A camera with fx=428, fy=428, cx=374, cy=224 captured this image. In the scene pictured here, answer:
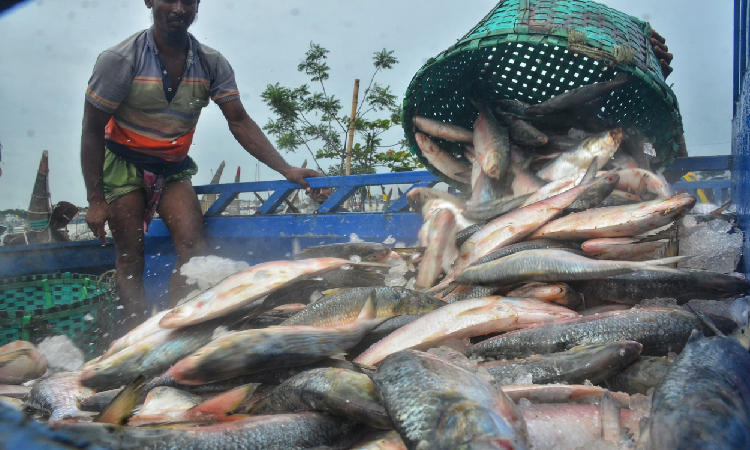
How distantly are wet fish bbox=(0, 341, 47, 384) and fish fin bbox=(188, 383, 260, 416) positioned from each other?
55.5 inches

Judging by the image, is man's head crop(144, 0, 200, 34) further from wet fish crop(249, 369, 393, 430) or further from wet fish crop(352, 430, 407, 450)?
wet fish crop(352, 430, 407, 450)

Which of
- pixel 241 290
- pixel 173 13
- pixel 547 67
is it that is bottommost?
pixel 241 290

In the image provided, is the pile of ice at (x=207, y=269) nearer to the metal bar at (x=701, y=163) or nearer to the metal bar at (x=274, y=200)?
the metal bar at (x=274, y=200)

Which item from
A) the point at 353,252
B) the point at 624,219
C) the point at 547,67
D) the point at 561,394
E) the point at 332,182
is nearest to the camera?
the point at 561,394

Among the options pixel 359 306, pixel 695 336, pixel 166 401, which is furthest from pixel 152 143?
pixel 695 336

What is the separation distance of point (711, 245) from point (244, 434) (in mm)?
2345

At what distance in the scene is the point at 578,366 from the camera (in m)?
1.29

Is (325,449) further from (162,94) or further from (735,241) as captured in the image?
(162,94)

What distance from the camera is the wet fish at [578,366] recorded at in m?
1.27

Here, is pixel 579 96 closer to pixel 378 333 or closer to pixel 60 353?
pixel 378 333

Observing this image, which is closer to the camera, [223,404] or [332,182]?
[223,404]

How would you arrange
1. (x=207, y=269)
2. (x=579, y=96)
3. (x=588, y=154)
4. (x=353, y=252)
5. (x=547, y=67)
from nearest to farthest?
1. (x=353, y=252)
2. (x=588, y=154)
3. (x=579, y=96)
4. (x=547, y=67)
5. (x=207, y=269)

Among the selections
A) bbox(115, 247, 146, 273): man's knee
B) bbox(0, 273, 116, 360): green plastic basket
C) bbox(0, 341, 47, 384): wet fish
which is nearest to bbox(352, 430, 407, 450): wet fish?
bbox(0, 341, 47, 384): wet fish

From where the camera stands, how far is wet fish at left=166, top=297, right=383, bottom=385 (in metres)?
1.37
